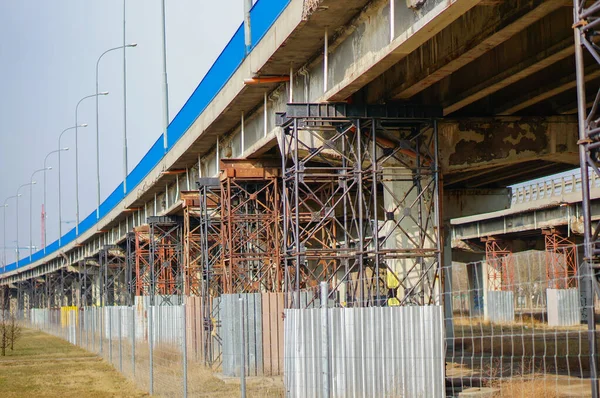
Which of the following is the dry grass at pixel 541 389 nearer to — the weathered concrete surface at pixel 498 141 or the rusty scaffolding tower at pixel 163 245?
the weathered concrete surface at pixel 498 141

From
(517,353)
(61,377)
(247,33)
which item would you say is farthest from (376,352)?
(517,353)

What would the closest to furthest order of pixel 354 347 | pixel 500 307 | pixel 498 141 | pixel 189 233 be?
1. pixel 354 347
2. pixel 498 141
3. pixel 500 307
4. pixel 189 233

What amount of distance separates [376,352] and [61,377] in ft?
60.3

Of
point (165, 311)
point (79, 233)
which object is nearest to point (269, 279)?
point (165, 311)

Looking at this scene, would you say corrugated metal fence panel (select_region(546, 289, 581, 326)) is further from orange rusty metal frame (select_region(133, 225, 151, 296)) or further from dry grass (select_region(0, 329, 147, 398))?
orange rusty metal frame (select_region(133, 225, 151, 296))

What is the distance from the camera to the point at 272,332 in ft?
83.0

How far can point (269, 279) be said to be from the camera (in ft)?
96.8

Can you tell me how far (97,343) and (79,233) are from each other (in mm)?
33144

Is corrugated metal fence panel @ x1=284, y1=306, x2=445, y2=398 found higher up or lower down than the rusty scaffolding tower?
lower down

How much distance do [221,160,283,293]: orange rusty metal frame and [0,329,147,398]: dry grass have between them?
15.1 feet

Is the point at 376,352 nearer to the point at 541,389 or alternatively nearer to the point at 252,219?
the point at 541,389

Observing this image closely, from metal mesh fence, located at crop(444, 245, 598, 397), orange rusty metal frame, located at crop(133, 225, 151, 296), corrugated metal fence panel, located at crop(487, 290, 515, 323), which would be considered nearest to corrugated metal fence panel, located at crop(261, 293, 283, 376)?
metal mesh fence, located at crop(444, 245, 598, 397)

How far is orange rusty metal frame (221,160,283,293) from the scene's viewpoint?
86.5ft

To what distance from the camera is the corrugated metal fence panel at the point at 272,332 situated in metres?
25.0
